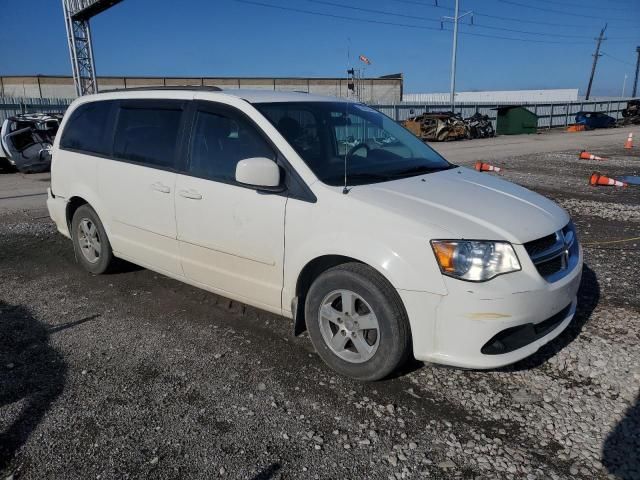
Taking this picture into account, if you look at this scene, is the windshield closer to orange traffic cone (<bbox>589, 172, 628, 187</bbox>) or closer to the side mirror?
the side mirror

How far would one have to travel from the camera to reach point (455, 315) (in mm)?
2814

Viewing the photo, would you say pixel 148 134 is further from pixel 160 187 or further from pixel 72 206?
pixel 72 206

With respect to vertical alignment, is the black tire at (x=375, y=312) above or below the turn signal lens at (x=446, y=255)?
below

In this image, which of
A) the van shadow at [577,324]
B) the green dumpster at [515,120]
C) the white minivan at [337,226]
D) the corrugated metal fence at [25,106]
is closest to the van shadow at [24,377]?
the white minivan at [337,226]

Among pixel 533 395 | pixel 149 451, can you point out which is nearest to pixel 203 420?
pixel 149 451

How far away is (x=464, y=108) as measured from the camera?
3416 cm

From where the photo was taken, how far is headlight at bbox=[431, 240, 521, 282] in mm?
2812

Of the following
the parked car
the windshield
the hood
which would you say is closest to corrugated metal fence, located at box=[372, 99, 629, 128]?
the parked car

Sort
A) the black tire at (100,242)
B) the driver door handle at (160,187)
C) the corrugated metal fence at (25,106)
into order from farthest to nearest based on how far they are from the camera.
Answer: the corrugated metal fence at (25,106)
the black tire at (100,242)
the driver door handle at (160,187)

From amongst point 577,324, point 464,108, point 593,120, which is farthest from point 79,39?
point 593,120

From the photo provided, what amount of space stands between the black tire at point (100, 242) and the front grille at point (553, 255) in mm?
3873

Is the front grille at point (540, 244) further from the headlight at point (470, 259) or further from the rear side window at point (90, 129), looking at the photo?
the rear side window at point (90, 129)

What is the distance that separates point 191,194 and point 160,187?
41 cm

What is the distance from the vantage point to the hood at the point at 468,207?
9.62 feet
